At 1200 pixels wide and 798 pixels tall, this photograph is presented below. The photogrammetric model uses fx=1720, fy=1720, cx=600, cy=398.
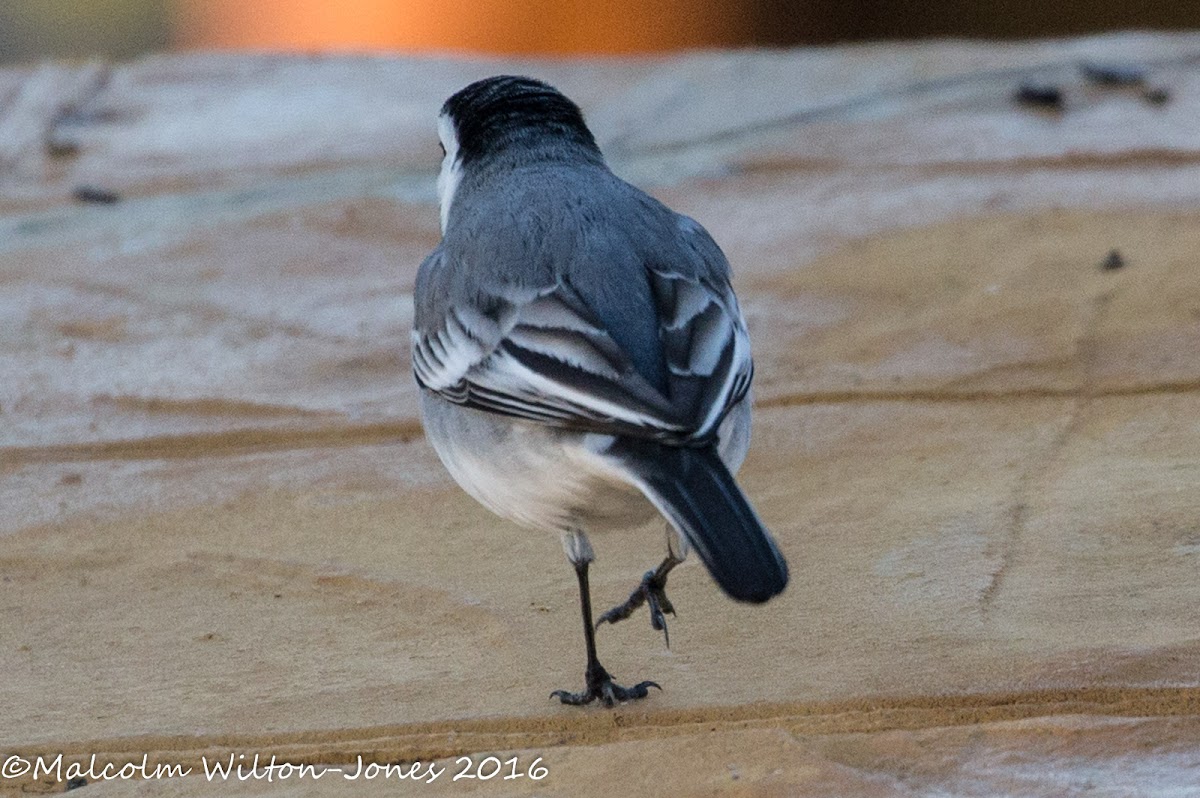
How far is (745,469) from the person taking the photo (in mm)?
5148

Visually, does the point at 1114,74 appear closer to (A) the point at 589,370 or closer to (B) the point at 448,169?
(B) the point at 448,169

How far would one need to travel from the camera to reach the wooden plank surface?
3.69 m

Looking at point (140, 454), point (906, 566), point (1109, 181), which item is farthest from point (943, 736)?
point (1109, 181)

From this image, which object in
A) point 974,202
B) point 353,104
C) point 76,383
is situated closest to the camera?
point 76,383

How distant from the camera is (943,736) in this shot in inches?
137


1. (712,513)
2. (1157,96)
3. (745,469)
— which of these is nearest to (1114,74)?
(1157,96)

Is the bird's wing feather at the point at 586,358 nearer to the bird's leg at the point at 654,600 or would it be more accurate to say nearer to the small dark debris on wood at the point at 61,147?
the bird's leg at the point at 654,600

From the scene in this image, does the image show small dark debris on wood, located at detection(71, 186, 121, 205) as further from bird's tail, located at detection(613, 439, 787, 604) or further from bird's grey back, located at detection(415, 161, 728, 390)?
bird's tail, located at detection(613, 439, 787, 604)

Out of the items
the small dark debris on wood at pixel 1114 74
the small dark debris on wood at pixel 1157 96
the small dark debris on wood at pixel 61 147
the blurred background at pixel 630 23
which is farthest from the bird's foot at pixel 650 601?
the blurred background at pixel 630 23

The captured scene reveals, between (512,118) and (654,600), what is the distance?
1.51m

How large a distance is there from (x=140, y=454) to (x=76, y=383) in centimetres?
63

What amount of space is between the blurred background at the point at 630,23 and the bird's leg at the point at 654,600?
26.8ft

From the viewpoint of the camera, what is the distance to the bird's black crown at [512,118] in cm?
481

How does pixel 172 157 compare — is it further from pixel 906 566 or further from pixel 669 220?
pixel 906 566
